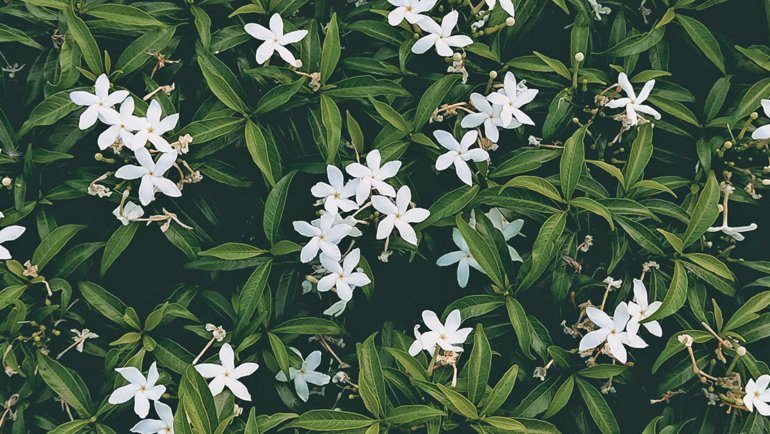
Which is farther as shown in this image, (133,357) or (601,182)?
(601,182)

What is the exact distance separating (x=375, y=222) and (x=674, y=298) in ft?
2.42

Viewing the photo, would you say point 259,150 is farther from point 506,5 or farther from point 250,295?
point 506,5

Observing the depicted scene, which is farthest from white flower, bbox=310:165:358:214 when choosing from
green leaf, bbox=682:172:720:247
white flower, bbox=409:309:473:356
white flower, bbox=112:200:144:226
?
green leaf, bbox=682:172:720:247

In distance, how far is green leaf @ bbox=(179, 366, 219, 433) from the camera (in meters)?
1.85

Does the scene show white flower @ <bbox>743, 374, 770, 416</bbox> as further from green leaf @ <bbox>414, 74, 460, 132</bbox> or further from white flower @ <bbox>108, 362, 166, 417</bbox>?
white flower @ <bbox>108, 362, 166, 417</bbox>

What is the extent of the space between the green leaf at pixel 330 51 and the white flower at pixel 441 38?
20cm

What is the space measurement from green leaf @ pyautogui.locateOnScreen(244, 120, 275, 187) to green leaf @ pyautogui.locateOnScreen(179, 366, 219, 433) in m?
0.49

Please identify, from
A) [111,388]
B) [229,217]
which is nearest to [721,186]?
[229,217]

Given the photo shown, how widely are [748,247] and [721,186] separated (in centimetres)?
21

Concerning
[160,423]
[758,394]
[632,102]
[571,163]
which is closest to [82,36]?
[160,423]

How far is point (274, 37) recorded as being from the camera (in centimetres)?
207

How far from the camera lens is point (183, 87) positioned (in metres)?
2.25

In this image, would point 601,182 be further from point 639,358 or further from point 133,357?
point 133,357

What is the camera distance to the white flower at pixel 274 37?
2.05 metres
